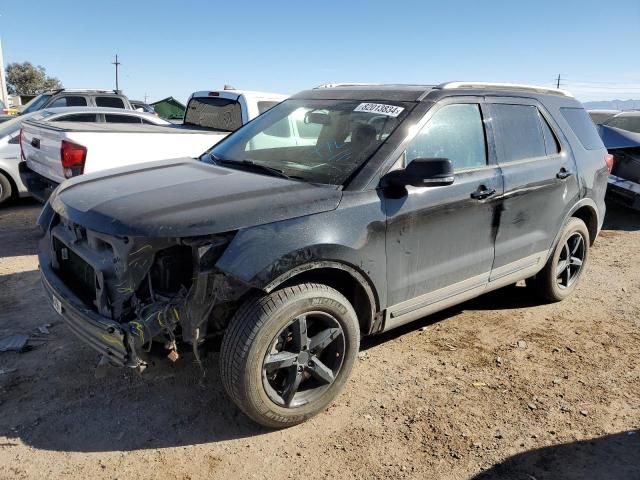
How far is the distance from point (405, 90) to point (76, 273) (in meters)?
2.53

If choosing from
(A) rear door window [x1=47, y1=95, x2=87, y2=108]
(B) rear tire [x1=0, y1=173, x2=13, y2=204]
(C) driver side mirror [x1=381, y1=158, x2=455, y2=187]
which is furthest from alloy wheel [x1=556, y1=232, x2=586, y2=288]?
(A) rear door window [x1=47, y1=95, x2=87, y2=108]

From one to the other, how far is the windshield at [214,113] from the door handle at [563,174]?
402cm

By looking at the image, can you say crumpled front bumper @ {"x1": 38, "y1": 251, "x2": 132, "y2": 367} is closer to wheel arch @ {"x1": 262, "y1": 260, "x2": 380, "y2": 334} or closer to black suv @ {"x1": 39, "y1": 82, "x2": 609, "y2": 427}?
black suv @ {"x1": 39, "y1": 82, "x2": 609, "y2": 427}

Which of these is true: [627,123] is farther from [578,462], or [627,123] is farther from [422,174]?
[578,462]

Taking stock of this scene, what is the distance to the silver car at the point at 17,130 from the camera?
7.98 m

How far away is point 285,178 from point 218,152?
1.04 metres

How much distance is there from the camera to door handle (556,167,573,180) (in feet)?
14.4

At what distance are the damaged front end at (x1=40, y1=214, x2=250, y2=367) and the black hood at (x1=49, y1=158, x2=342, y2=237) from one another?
8 centimetres

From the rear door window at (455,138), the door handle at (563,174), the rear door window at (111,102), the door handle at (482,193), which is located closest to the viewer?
the rear door window at (455,138)

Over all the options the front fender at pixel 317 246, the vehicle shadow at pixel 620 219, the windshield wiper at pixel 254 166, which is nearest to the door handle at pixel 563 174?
→ the front fender at pixel 317 246

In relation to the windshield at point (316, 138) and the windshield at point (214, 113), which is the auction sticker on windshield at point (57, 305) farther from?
the windshield at point (214, 113)

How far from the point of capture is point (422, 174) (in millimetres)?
3023

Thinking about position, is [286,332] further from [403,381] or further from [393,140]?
[393,140]

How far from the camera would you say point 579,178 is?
4629mm
